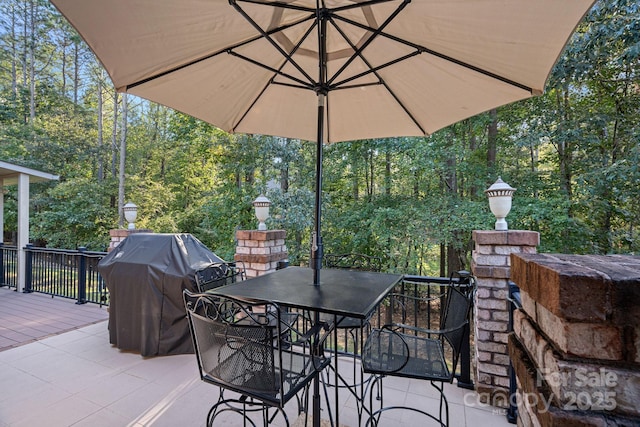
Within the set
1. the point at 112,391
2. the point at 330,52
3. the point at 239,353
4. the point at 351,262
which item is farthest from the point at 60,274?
the point at 330,52

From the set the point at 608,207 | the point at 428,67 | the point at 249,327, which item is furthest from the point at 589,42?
the point at 249,327

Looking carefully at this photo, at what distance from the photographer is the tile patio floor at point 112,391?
79.1 inches

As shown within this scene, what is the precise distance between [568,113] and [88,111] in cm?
1471

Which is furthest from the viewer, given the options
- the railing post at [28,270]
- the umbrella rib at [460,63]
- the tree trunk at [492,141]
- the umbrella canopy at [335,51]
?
the tree trunk at [492,141]

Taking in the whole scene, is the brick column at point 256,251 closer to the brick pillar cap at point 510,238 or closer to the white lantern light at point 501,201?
the brick pillar cap at point 510,238

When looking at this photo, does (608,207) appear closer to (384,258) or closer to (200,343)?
(384,258)

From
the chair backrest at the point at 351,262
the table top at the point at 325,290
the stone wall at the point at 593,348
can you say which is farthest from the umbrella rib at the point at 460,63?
the chair backrest at the point at 351,262

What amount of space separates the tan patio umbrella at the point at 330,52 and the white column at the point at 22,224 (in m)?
5.51

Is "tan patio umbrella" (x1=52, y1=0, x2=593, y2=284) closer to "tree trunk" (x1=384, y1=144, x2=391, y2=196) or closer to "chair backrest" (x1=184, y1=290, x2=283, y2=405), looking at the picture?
"chair backrest" (x1=184, y1=290, x2=283, y2=405)

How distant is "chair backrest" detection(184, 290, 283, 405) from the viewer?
50.6 inches

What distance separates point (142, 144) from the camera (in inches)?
429

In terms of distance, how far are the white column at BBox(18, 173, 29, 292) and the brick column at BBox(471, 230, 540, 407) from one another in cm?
717

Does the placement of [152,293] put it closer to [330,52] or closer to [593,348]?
[330,52]

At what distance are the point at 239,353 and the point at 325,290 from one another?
1.96 feet
